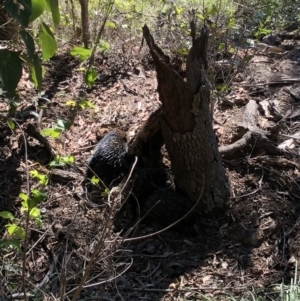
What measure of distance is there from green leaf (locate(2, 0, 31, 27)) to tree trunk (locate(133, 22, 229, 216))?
2.49 metres

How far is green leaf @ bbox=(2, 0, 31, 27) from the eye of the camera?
1.33 meters

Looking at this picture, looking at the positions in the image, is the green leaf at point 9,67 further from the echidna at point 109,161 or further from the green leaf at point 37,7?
the echidna at point 109,161

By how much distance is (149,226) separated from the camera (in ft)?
14.1

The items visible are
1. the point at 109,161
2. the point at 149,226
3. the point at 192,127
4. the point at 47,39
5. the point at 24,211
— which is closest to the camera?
the point at 47,39

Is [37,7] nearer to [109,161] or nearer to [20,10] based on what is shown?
[20,10]

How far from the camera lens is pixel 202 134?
13.3ft

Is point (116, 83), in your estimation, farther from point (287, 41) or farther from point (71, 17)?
point (287, 41)

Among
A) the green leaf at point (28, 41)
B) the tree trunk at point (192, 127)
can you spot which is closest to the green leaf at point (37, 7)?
the green leaf at point (28, 41)

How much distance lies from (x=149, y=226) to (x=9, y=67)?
3.01 m

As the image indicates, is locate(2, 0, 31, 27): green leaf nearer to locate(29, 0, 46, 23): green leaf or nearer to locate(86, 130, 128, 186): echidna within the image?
locate(29, 0, 46, 23): green leaf

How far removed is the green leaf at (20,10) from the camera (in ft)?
4.38

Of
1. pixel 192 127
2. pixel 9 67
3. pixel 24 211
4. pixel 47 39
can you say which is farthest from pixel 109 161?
pixel 9 67

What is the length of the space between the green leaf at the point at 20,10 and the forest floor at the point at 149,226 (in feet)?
5.38

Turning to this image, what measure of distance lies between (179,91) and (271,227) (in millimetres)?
1318
